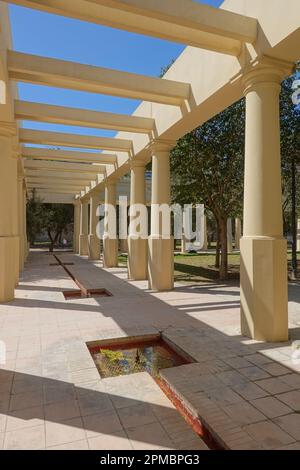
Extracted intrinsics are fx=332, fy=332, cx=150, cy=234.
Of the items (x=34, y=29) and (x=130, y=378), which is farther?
(x=34, y=29)

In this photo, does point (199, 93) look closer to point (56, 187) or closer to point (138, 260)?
point (138, 260)

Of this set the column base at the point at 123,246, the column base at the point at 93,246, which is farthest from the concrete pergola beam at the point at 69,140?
the column base at the point at 123,246

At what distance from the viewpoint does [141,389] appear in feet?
13.1

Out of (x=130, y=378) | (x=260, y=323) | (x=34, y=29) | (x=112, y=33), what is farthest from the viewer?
(x=112, y=33)

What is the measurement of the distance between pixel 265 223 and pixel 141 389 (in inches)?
135

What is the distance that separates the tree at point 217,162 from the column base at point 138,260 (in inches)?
121

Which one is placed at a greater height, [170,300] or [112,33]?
[112,33]

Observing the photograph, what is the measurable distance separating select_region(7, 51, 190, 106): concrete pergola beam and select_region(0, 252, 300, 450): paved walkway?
5385 mm

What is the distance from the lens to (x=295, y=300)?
A: 9328 millimetres

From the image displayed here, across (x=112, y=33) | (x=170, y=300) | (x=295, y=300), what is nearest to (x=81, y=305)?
(x=170, y=300)

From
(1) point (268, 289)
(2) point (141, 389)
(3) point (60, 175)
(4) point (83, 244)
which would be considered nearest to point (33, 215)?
(3) point (60, 175)

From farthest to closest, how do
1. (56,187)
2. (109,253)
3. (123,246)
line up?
(123,246)
(56,187)
(109,253)

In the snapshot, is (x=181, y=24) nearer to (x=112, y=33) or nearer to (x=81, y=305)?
(x=112, y=33)

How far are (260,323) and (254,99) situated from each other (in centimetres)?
394
